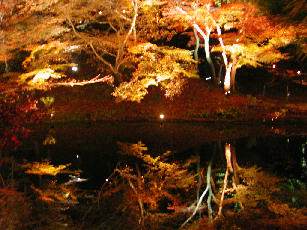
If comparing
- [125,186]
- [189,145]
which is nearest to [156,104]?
[189,145]

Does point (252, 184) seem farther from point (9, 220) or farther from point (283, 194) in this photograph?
point (9, 220)

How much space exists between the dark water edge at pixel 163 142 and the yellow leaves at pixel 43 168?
1.16ft

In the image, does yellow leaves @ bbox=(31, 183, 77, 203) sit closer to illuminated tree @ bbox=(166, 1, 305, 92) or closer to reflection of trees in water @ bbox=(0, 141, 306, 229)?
reflection of trees in water @ bbox=(0, 141, 306, 229)

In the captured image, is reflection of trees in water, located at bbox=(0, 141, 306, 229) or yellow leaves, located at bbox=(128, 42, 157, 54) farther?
yellow leaves, located at bbox=(128, 42, 157, 54)

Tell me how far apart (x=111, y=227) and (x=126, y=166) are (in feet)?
11.6

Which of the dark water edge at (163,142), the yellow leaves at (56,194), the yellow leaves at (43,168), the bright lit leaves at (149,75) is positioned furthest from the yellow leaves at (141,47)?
the yellow leaves at (56,194)

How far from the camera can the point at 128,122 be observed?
1619 cm

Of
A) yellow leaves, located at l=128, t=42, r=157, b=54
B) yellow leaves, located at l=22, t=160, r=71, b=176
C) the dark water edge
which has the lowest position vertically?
the dark water edge

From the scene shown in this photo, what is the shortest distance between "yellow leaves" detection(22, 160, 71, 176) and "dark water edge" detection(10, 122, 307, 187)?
35cm

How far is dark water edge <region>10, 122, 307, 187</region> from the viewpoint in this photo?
9141 mm

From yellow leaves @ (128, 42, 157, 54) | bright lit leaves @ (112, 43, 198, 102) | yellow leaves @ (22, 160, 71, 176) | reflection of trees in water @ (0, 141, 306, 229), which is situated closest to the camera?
reflection of trees in water @ (0, 141, 306, 229)

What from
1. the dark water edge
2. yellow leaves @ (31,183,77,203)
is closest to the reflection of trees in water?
yellow leaves @ (31,183,77,203)

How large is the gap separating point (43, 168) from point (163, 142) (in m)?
4.62

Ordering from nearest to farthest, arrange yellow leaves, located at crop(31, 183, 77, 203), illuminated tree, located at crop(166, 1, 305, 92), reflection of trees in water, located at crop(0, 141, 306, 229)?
reflection of trees in water, located at crop(0, 141, 306, 229) → yellow leaves, located at crop(31, 183, 77, 203) → illuminated tree, located at crop(166, 1, 305, 92)
